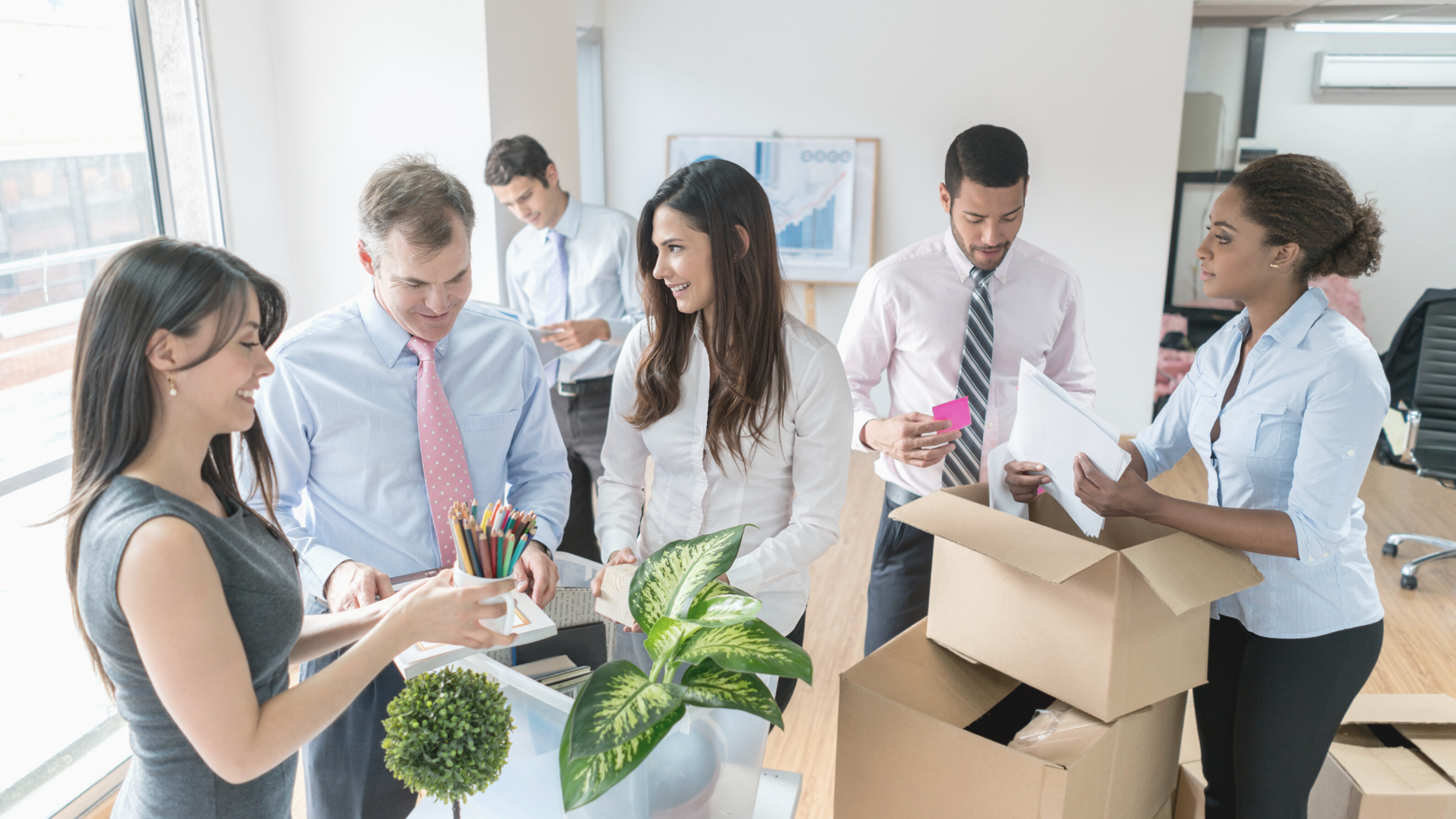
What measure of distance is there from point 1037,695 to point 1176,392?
653 millimetres

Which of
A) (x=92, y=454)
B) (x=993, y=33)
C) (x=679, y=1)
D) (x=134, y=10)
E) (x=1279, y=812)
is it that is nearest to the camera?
(x=92, y=454)

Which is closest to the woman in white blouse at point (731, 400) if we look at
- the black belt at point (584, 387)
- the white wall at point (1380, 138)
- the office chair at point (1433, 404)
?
the black belt at point (584, 387)

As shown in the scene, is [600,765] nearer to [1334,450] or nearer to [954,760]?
[954,760]

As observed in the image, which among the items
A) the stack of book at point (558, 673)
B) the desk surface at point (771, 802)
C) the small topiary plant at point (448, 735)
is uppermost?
the small topiary plant at point (448, 735)

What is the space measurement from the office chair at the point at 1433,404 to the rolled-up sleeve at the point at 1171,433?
2.68 meters

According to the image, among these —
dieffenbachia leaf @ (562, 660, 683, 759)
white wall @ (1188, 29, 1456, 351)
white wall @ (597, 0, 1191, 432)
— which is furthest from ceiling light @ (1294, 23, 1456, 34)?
dieffenbachia leaf @ (562, 660, 683, 759)

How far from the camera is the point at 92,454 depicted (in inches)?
39.7

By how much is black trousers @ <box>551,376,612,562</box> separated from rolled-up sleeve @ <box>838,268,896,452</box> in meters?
1.22

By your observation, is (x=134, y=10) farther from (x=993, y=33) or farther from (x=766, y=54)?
(x=993, y=33)

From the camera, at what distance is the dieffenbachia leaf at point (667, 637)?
98 cm

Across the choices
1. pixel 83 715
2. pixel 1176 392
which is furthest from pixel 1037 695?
pixel 83 715

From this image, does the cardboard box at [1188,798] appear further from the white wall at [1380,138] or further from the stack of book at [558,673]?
the white wall at [1380,138]

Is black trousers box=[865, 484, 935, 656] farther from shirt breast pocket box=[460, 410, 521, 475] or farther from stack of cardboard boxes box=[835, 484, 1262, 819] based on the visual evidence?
shirt breast pocket box=[460, 410, 521, 475]

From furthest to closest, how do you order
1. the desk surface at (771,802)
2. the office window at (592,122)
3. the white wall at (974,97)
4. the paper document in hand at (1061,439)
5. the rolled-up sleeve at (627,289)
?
1. the office window at (592,122)
2. the white wall at (974,97)
3. the rolled-up sleeve at (627,289)
4. the paper document in hand at (1061,439)
5. the desk surface at (771,802)
